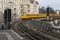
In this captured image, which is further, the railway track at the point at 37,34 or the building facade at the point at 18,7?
the building facade at the point at 18,7

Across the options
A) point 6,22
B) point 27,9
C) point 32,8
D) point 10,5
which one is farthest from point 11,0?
point 6,22

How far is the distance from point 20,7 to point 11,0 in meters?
12.7

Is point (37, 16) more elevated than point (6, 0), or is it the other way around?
point (6, 0)

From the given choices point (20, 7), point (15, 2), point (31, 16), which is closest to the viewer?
point (31, 16)

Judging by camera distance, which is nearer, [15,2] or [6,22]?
[6,22]

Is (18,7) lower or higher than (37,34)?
higher

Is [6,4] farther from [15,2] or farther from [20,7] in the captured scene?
[20,7]

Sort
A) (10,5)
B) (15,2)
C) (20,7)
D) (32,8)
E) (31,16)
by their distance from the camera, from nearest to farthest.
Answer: (31,16) → (10,5) → (15,2) → (20,7) → (32,8)

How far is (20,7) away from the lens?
343 ft

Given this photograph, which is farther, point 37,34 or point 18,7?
point 18,7

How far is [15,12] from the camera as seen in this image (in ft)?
304

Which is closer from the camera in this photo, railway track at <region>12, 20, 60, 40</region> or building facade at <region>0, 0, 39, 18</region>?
railway track at <region>12, 20, 60, 40</region>

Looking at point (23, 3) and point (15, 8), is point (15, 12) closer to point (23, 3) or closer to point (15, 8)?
point (15, 8)

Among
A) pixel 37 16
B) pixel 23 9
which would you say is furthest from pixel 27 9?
pixel 37 16
